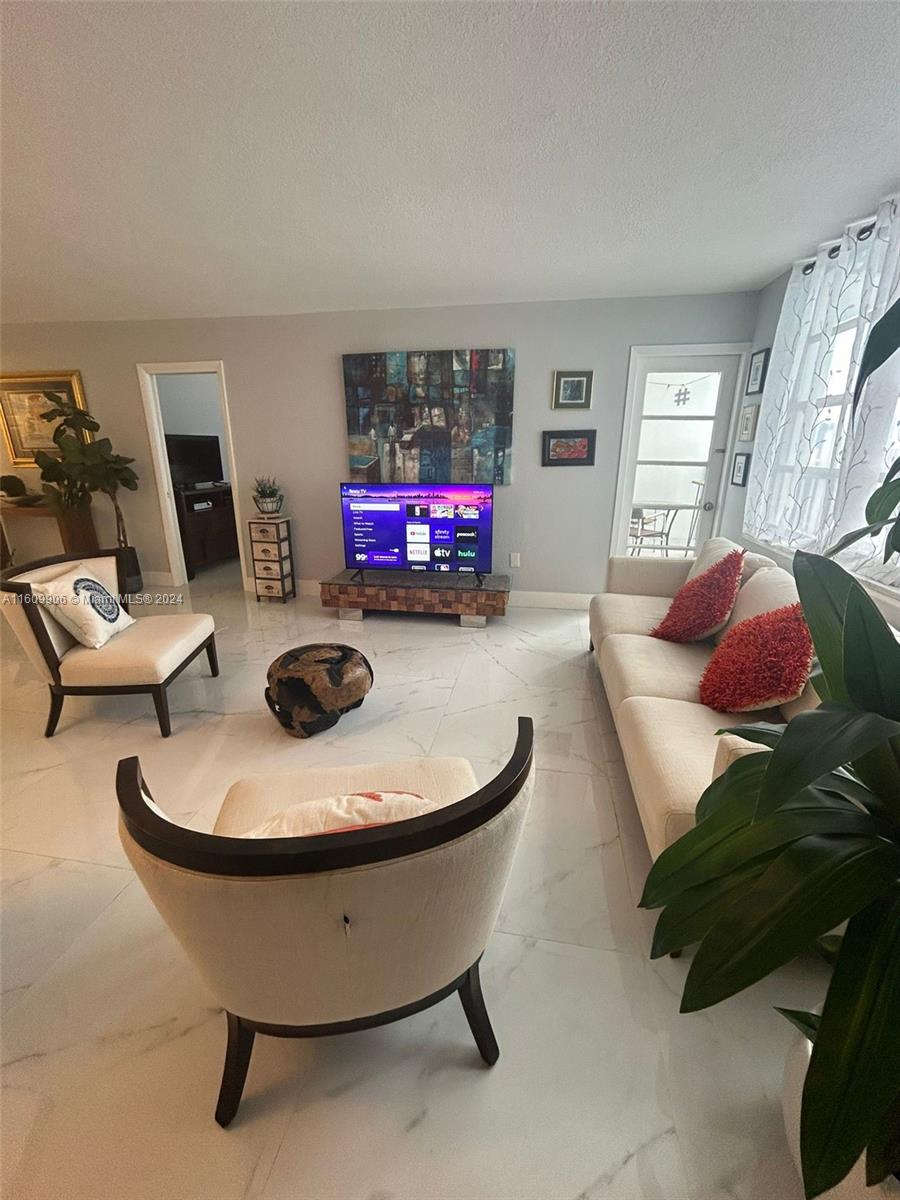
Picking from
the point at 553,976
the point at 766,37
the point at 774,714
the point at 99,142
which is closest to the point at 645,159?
the point at 766,37

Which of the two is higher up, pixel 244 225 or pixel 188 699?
pixel 244 225

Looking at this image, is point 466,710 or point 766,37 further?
point 466,710

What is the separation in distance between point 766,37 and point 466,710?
2592mm

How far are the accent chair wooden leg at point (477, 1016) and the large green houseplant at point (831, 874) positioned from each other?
571mm

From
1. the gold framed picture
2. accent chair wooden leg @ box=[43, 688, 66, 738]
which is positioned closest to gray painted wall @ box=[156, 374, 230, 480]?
the gold framed picture

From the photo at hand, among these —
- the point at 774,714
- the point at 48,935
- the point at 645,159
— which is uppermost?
the point at 645,159

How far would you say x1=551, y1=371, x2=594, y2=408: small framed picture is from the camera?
366cm

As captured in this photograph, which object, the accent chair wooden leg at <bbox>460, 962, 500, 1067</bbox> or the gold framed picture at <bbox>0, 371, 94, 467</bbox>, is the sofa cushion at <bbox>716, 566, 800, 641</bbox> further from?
the gold framed picture at <bbox>0, 371, 94, 467</bbox>

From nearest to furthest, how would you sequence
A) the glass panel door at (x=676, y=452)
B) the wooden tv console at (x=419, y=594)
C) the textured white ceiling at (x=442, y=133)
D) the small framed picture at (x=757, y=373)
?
the textured white ceiling at (x=442, y=133) → the small framed picture at (x=757, y=373) → the glass panel door at (x=676, y=452) → the wooden tv console at (x=419, y=594)

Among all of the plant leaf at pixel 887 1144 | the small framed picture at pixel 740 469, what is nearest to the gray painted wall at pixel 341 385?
the small framed picture at pixel 740 469

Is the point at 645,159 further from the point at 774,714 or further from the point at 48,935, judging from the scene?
the point at 48,935

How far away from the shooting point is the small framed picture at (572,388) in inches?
144

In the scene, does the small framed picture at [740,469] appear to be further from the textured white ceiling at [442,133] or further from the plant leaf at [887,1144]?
the plant leaf at [887,1144]

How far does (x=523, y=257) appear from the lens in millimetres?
2736
